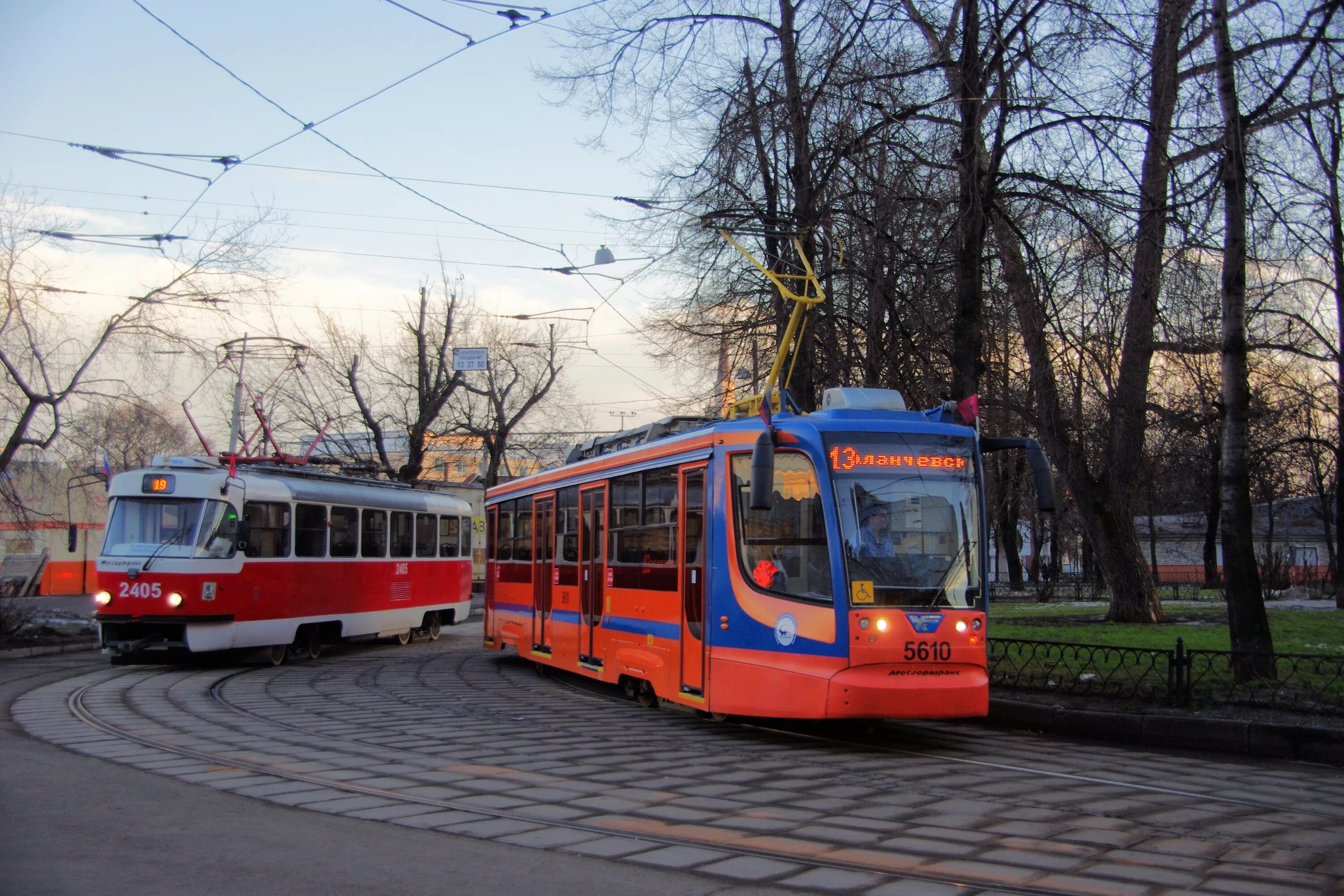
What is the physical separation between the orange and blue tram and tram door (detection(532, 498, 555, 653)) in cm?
368

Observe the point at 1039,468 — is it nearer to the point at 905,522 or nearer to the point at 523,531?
the point at 905,522

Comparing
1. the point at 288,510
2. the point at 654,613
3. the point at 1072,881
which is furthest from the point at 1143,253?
the point at 288,510

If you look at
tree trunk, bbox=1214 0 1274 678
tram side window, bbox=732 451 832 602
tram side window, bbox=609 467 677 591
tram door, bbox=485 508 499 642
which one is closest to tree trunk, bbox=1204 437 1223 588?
tree trunk, bbox=1214 0 1274 678

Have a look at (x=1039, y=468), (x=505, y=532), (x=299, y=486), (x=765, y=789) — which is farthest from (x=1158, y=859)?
(x=299, y=486)

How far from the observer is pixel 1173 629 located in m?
18.7

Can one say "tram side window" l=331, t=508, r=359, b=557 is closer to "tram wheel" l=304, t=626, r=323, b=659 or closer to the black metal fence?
"tram wheel" l=304, t=626, r=323, b=659

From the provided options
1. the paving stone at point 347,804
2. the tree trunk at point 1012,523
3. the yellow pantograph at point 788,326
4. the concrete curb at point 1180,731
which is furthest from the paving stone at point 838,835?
the tree trunk at point 1012,523

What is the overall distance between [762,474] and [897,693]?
218cm

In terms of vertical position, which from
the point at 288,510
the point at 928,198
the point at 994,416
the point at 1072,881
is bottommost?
the point at 1072,881

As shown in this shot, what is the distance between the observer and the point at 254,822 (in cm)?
674

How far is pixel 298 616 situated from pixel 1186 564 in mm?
63180

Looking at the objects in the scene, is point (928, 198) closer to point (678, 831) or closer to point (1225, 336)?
point (1225, 336)

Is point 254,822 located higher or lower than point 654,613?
lower

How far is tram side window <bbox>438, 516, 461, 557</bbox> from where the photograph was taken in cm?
2372
